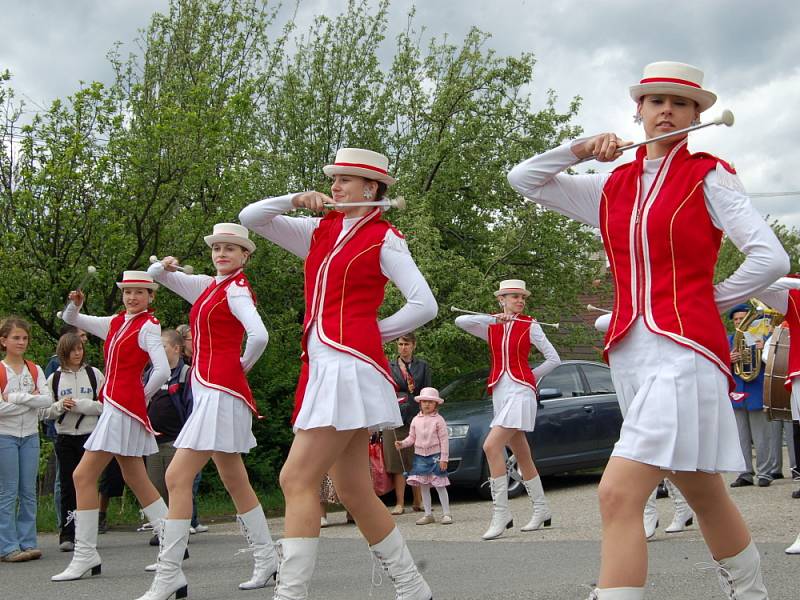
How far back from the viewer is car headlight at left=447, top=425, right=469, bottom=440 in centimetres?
1219

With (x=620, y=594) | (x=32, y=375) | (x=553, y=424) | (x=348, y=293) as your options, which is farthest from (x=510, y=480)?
(x=620, y=594)

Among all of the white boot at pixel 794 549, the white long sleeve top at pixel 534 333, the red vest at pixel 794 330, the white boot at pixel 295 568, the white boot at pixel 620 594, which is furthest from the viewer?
the white long sleeve top at pixel 534 333

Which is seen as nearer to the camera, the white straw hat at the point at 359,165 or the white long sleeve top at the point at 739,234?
the white long sleeve top at the point at 739,234

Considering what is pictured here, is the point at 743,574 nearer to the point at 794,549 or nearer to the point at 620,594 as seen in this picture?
the point at 620,594

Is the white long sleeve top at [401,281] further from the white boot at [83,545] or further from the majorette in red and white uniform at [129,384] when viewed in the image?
the white boot at [83,545]

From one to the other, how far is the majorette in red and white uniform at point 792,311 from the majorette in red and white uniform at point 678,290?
4115 mm

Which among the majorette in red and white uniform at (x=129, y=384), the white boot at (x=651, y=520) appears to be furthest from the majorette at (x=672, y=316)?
the white boot at (x=651, y=520)

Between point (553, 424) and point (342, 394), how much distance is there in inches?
330

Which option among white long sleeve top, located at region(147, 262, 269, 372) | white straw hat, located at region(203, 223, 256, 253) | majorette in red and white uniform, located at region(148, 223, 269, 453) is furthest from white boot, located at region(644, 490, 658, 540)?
white straw hat, located at region(203, 223, 256, 253)

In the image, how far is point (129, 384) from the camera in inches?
301

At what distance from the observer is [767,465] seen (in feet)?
40.8

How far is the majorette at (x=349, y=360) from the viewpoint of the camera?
492cm

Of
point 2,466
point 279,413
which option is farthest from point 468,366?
point 2,466

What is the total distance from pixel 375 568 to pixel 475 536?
14.2 feet
